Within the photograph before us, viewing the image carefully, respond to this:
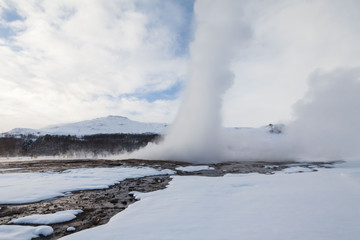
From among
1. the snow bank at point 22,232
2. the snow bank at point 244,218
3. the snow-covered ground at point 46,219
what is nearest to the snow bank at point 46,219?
the snow-covered ground at point 46,219

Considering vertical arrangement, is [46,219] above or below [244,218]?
below

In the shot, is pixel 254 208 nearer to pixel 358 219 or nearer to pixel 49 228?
pixel 358 219

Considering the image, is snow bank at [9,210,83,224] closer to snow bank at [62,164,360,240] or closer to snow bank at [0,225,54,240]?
snow bank at [0,225,54,240]

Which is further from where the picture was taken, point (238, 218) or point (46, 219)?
point (46, 219)

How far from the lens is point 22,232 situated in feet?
15.1

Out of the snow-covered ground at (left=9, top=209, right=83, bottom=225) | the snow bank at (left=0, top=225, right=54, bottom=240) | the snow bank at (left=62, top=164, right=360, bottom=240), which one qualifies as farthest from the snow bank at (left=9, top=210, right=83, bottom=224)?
the snow bank at (left=62, top=164, right=360, bottom=240)

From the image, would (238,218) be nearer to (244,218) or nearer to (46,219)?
(244,218)

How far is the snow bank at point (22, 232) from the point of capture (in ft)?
14.5

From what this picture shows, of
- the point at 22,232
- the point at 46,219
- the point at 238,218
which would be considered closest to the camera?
the point at 22,232

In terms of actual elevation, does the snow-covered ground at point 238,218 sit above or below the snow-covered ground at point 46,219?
above

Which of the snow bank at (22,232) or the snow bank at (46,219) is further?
the snow bank at (46,219)

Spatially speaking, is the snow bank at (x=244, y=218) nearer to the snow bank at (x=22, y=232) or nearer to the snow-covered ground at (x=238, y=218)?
the snow-covered ground at (x=238, y=218)

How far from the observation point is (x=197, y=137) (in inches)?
1005

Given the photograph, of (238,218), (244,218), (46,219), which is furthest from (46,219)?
(244,218)
